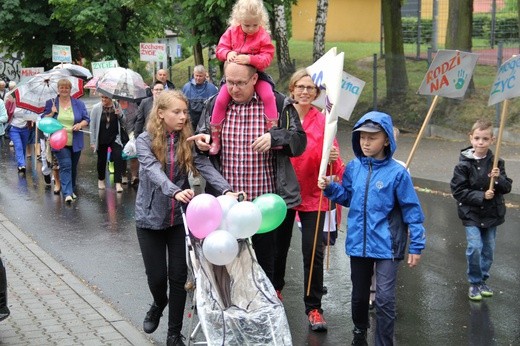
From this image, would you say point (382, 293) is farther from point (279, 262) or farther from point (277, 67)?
point (277, 67)

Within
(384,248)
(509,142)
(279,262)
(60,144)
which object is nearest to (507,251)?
(279,262)

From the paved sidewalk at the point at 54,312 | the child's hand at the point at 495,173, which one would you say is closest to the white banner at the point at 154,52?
the paved sidewalk at the point at 54,312

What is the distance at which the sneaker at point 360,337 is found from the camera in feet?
20.8

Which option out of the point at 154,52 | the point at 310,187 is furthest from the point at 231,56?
the point at 154,52

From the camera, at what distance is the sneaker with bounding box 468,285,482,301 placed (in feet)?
25.8

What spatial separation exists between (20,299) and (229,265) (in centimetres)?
286

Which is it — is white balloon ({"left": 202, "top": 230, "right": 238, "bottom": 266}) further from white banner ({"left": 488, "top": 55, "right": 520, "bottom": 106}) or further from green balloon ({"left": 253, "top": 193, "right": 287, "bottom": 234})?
white banner ({"left": 488, "top": 55, "right": 520, "bottom": 106})

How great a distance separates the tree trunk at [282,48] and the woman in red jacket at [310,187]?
68.3 feet

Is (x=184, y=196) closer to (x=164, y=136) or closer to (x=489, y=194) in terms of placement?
(x=164, y=136)

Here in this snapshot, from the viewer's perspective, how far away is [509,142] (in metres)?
19.7

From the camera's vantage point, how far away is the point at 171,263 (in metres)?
6.31

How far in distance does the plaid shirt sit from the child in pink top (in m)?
0.05

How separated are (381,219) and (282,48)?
77.1 feet

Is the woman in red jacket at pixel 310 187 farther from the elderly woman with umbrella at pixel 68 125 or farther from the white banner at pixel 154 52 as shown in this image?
the white banner at pixel 154 52
